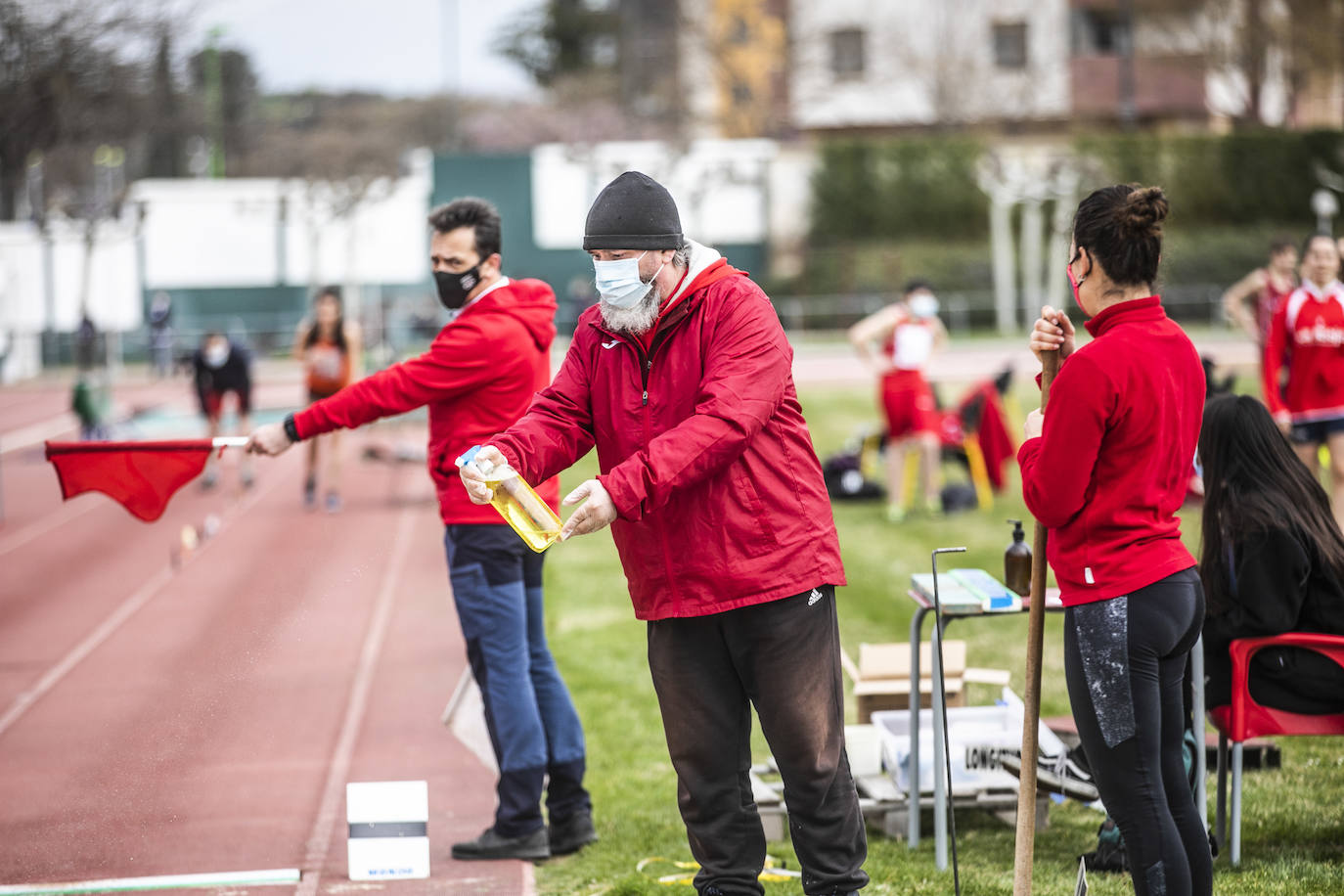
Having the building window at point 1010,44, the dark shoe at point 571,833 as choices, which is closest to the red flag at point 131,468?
the dark shoe at point 571,833

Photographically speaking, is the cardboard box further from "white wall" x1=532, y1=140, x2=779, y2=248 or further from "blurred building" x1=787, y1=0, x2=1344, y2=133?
"blurred building" x1=787, y1=0, x2=1344, y2=133

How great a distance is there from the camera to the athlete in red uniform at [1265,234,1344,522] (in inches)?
350

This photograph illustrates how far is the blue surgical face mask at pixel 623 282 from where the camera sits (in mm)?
3463

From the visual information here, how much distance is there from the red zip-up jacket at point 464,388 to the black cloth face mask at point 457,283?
6 cm

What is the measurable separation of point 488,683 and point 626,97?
54.0m

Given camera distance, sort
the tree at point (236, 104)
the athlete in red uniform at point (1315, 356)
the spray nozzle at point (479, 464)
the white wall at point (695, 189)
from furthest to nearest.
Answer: the tree at point (236, 104), the white wall at point (695, 189), the athlete in red uniform at point (1315, 356), the spray nozzle at point (479, 464)

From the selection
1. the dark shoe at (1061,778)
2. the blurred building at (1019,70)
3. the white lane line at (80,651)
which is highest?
the blurred building at (1019,70)

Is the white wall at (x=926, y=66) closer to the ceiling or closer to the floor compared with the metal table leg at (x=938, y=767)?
closer to the ceiling

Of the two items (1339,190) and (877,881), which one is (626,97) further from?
(877,881)

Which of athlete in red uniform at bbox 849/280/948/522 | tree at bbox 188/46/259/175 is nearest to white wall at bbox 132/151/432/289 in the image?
tree at bbox 188/46/259/175

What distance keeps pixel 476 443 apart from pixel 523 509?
1.50 m

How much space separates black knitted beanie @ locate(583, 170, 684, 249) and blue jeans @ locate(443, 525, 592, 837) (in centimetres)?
158

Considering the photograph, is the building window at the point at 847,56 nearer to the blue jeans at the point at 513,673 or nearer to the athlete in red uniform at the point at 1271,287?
the athlete in red uniform at the point at 1271,287

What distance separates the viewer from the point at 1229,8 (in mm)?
40750
